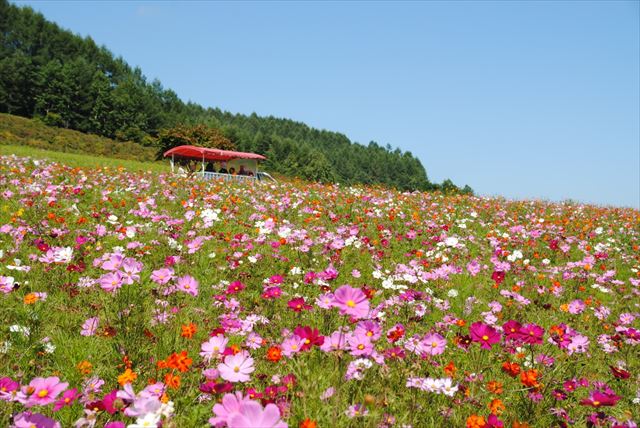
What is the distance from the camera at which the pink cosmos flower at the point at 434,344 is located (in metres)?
2.10

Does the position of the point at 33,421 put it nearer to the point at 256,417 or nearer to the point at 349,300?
the point at 256,417

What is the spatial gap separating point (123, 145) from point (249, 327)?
192ft

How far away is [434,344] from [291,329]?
1.19m

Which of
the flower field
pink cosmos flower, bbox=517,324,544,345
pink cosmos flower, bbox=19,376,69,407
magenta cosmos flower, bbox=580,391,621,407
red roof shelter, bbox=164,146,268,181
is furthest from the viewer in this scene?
red roof shelter, bbox=164,146,268,181

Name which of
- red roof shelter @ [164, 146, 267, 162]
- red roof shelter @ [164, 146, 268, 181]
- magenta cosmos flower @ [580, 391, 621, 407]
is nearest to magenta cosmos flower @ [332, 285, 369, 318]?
magenta cosmos flower @ [580, 391, 621, 407]

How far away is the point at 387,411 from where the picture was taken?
1984 millimetres

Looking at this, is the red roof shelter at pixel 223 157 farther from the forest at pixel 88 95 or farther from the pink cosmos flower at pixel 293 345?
the pink cosmos flower at pixel 293 345

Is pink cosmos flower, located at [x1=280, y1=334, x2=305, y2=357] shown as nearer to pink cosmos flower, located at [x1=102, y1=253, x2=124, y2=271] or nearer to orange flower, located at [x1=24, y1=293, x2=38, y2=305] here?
pink cosmos flower, located at [x1=102, y1=253, x2=124, y2=271]

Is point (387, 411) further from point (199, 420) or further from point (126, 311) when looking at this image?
point (126, 311)

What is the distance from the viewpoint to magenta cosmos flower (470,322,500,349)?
1978mm

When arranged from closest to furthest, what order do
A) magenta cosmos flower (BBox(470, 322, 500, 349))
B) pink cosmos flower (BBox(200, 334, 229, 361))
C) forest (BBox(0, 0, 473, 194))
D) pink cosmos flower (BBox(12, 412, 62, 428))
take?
pink cosmos flower (BBox(12, 412, 62, 428)) → pink cosmos flower (BBox(200, 334, 229, 361)) → magenta cosmos flower (BBox(470, 322, 500, 349)) → forest (BBox(0, 0, 473, 194))

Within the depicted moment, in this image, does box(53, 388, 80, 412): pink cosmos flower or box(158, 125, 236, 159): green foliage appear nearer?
box(53, 388, 80, 412): pink cosmos flower

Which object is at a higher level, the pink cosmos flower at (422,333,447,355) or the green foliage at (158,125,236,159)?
the green foliage at (158,125,236,159)

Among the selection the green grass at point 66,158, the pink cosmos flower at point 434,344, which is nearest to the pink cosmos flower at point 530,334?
the pink cosmos flower at point 434,344
